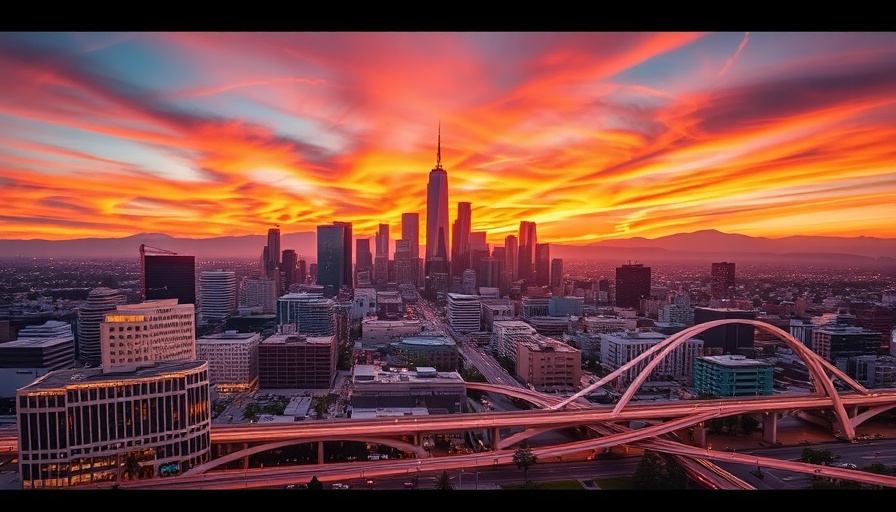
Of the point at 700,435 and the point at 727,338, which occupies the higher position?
the point at 727,338

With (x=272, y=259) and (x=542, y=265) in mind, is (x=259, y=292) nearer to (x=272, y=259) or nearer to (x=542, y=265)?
(x=272, y=259)

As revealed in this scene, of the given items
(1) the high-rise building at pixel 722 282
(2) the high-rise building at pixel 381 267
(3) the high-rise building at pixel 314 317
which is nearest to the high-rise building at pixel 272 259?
(3) the high-rise building at pixel 314 317

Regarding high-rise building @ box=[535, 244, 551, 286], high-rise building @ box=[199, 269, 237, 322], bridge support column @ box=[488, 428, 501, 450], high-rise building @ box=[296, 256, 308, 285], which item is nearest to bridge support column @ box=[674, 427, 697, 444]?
bridge support column @ box=[488, 428, 501, 450]

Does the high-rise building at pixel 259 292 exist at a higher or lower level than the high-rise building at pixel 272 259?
lower

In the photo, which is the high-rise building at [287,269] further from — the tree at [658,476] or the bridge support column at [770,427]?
the tree at [658,476]

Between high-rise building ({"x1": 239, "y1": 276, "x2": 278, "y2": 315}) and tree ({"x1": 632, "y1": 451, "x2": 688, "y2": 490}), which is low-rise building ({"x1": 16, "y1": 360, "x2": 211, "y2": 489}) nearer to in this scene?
tree ({"x1": 632, "y1": 451, "x2": 688, "y2": 490})

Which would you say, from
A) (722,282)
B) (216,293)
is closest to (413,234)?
(216,293)
